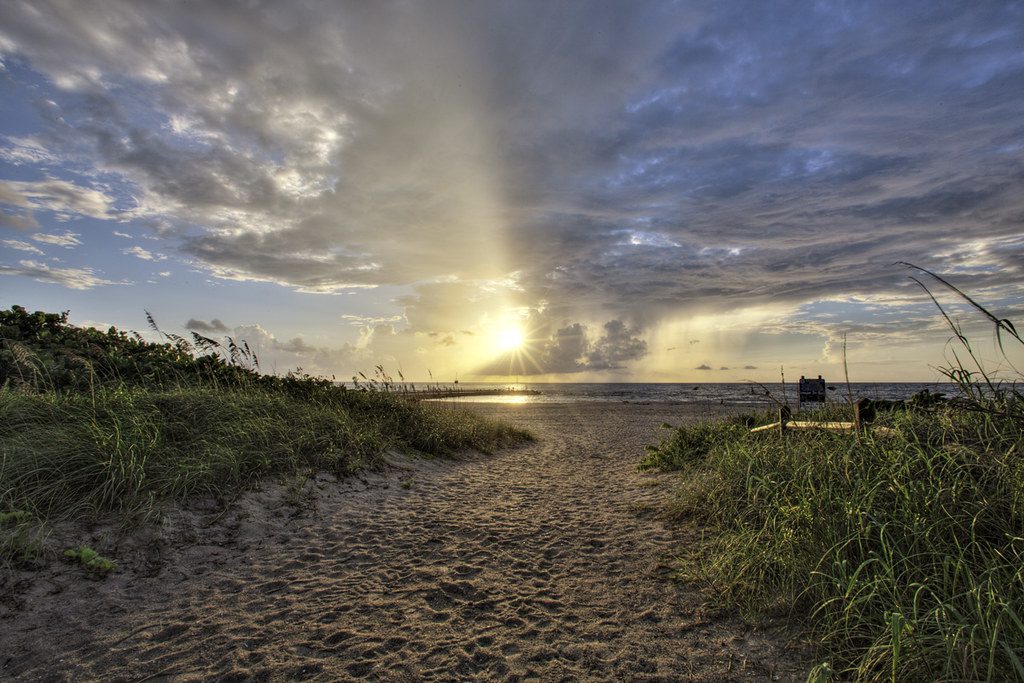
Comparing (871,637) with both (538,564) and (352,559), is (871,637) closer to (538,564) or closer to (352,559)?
(538,564)

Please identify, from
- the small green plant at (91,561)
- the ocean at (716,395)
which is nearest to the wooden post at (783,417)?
the ocean at (716,395)

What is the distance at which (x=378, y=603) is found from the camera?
15.4ft

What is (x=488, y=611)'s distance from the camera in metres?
4.54

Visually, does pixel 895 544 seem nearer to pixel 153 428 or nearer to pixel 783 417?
pixel 783 417

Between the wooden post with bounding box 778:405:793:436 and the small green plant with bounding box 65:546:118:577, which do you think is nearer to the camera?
the small green plant with bounding box 65:546:118:577

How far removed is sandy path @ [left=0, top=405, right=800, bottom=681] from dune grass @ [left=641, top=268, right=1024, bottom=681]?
0.53m

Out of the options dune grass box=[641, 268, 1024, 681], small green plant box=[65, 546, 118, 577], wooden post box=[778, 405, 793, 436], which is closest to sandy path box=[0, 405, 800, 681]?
small green plant box=[65, 546, 118, 577]

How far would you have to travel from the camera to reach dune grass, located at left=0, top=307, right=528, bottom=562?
19.3 ft

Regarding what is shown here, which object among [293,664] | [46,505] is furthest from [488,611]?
[46,505]

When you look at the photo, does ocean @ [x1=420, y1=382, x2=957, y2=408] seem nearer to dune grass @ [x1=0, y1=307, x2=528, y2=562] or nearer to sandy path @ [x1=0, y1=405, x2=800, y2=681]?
sandy path @ [x1=0, y1=405, x2=800, y2=681]

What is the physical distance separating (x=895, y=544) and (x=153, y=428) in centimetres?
869

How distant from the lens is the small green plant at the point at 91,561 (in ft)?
16.2

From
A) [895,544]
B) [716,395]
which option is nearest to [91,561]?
[895,544]

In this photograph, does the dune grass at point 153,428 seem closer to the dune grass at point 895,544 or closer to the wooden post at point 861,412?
the dune grass at point 895,544
